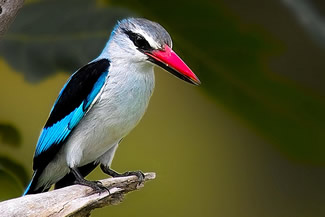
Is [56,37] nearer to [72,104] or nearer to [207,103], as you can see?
[72,104]

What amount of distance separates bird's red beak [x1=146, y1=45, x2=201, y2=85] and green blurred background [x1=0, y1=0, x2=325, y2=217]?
0.10m

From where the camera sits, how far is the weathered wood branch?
0.89 m

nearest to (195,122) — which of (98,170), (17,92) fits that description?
(98,170)

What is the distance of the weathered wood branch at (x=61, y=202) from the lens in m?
0.89

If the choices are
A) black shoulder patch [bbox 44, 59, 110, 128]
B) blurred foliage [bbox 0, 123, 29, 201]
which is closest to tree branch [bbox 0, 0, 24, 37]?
black shoulder patch [bbox 44, 59, 110, 128]

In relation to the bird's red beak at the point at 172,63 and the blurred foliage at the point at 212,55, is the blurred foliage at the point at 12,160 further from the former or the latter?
the bird's red beak at the point at 172,63

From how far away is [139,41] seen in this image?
39.5 inches

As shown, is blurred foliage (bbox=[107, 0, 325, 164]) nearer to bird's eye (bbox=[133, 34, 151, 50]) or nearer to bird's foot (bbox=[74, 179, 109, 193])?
bird's eye (bbox=[133, 34, 151, 50])

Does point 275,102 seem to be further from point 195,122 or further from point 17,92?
point 17,92

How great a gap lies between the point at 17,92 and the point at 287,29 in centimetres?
42

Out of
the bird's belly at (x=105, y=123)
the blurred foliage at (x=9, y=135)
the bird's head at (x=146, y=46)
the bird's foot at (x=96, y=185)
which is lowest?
the bird's foot at (x=96, y=185)

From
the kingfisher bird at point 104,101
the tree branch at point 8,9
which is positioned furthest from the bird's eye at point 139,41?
the tree branch at point 8,9

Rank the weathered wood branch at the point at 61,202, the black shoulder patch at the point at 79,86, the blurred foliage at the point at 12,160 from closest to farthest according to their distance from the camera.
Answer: the weathered wood branch at the point at 61,202 → the black shoulder patch at the point at 79,86 → the blurred foliage at the point at 12,160

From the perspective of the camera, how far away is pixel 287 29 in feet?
3.56
